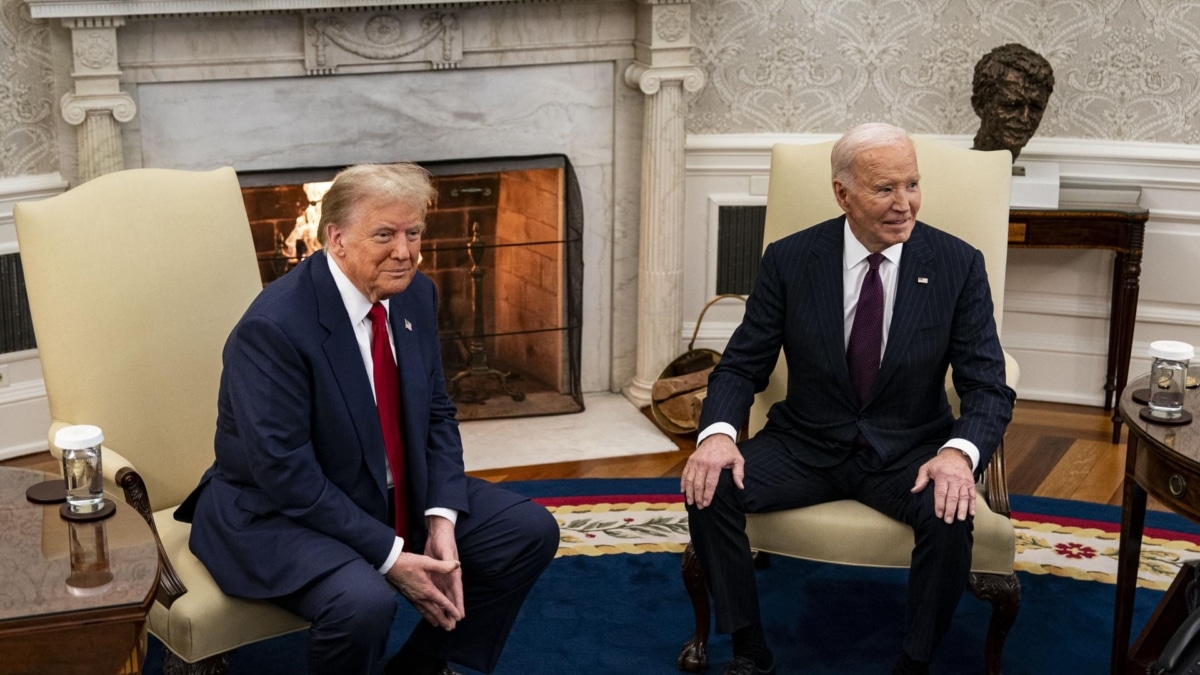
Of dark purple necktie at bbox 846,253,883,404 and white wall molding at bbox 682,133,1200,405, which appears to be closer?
dark purple necktie at bbox 846,253,883,404

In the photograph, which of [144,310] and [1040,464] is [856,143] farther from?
[1040,464]

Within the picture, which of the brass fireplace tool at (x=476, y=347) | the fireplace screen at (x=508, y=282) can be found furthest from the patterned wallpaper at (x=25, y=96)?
the brass fireplace tool at (x=476, y=347)

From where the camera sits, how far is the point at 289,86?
455cm

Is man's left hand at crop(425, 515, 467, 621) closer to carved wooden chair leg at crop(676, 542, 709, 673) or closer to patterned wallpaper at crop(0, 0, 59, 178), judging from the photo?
carved wooden chair leg at crop(676, 542, 709, 673)

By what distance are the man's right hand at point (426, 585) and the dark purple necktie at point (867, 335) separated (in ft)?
3.31

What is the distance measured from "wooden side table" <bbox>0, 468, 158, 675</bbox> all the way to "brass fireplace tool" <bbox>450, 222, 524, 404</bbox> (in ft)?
8.81

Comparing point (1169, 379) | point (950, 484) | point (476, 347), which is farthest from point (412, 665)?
point (476, 347)

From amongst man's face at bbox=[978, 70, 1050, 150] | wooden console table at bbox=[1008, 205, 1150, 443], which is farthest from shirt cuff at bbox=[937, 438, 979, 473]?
man's face at bbox=[978, 70, 1050, 150]

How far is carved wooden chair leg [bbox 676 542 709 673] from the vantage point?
10.0 ft

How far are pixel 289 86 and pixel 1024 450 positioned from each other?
2.71 metres

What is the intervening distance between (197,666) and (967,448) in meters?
1.59

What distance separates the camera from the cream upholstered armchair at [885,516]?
292 centimetres

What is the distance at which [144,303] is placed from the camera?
296 centimetres

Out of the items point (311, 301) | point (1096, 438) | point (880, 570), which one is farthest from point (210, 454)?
point (1096, 438)
